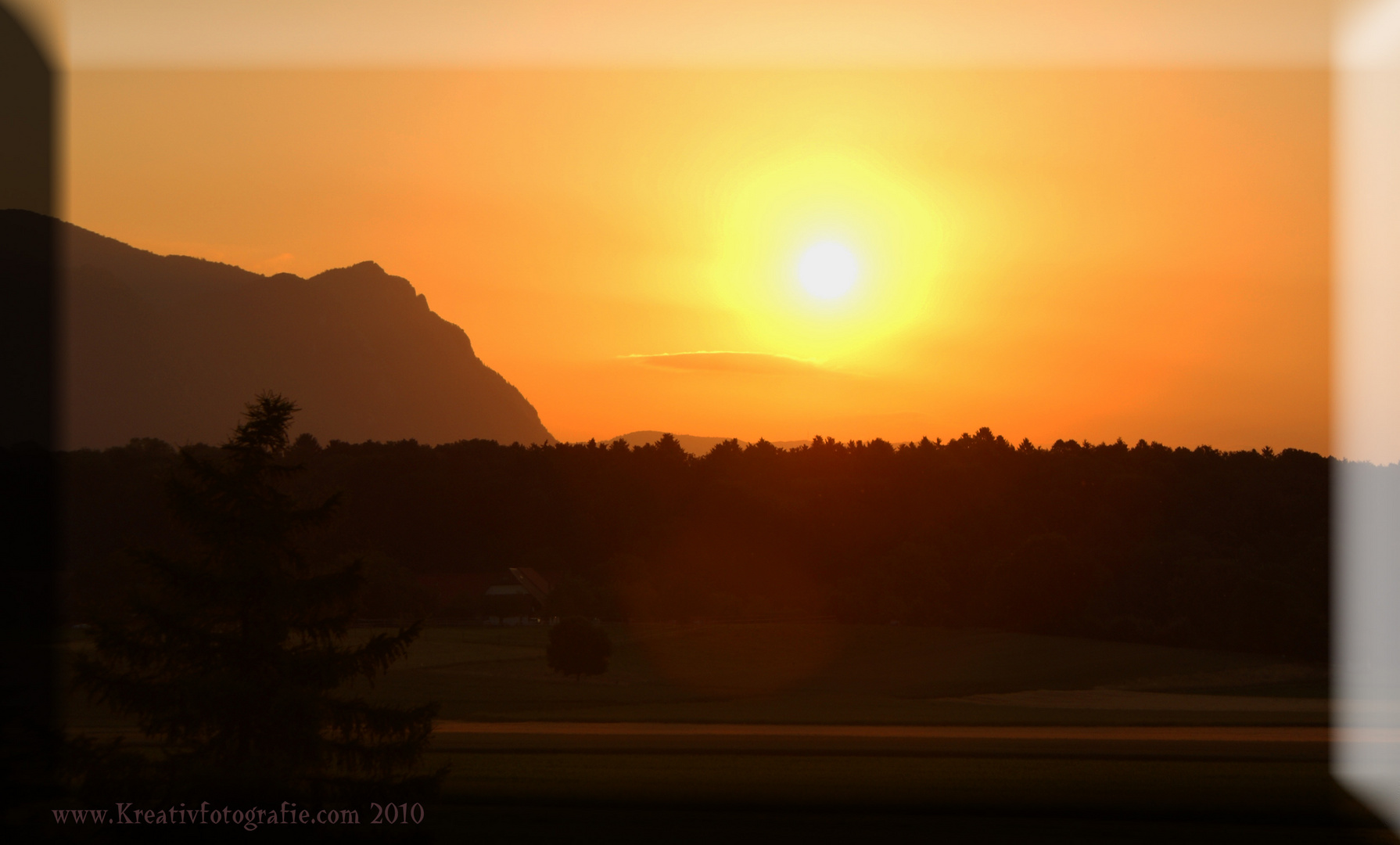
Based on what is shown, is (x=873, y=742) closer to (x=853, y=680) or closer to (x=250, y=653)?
(x=250, y=653)

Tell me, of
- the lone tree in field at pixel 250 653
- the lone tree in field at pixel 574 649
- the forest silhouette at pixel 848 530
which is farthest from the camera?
the forest silhouette at pixel 848 530

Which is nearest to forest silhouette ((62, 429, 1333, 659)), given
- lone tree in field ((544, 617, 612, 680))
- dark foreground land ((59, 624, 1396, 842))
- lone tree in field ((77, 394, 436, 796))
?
dark foreground land ((59, 624, 1396, 842))

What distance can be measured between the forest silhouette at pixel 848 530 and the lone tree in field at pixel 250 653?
60.0 metres

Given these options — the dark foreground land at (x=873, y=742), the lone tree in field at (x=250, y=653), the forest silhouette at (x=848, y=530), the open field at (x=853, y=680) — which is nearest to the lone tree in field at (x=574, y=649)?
the dark foreground land at (x=873, y=742)

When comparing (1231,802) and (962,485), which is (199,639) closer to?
(1231,802)

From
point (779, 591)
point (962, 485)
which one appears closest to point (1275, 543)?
point (962, 485)

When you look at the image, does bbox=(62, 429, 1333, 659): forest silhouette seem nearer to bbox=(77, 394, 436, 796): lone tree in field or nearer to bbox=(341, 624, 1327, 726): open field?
bbox=(341, 624, 1327, 726): open field

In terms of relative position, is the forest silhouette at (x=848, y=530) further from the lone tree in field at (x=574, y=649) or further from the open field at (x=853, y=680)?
the lone tree in field at (x=574, y=649)

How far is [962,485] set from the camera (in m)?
107

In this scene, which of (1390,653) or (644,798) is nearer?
(644,798)

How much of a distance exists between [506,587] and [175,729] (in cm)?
8057

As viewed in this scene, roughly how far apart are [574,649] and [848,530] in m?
51.0

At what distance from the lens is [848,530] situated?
103 metres

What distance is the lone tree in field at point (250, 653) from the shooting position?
603 inches
